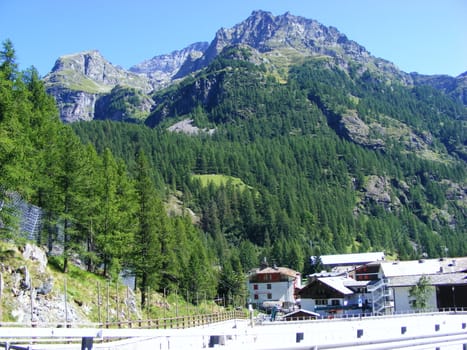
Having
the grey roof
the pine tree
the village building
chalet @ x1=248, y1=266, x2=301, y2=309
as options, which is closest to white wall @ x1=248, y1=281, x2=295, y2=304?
chalet @ x1=248, y1=266, x2=301, y2=309

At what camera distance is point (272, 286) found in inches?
4498

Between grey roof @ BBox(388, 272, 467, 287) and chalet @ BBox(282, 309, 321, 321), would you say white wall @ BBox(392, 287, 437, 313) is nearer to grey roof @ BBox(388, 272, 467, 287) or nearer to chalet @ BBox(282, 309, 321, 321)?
grey roof @ BBox(388, 272, 467, 287)

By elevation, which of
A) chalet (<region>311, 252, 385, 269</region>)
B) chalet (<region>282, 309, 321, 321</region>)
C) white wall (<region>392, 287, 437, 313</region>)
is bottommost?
chalet (<region>282, 309, 321, 321</region>)

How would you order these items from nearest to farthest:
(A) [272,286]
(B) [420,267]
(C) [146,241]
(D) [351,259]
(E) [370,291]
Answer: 1. (C) [146,241]
2. (E) [370,291]
3. (B) [420,267]
4. (A) [272,286]
5. (D) [351,259]

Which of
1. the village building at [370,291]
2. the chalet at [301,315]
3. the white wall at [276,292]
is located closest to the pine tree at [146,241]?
the chalet at [301,315]

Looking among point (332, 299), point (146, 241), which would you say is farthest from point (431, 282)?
point (146, 241)

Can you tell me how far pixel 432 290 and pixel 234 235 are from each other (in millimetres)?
107042

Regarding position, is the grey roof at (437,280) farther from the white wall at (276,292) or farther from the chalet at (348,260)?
the chalet at (348,260)

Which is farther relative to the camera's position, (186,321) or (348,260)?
(348,260)

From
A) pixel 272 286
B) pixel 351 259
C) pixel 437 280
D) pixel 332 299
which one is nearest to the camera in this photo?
pixel 437 280

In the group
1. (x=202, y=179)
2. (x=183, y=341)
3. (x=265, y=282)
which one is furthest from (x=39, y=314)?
(x=202, y=179)

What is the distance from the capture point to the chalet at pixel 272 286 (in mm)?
113125

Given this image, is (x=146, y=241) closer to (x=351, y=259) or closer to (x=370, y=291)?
(x=370, y=291)

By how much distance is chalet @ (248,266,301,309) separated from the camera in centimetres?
11312
